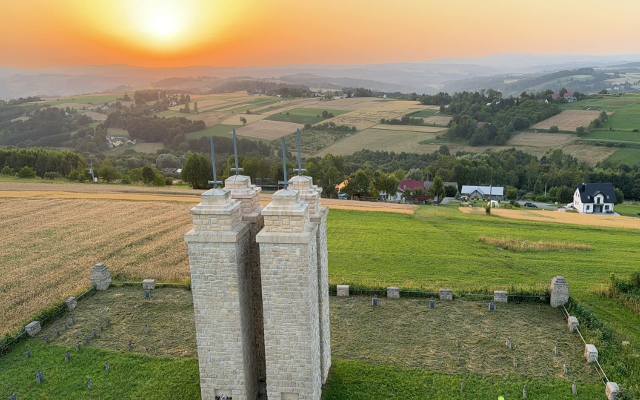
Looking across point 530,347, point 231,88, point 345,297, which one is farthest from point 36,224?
point 231,88

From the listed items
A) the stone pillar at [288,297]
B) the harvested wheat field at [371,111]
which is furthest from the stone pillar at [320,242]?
the harvested wheat field at [371,111]

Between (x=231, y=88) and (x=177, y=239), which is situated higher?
(x=231, y=88)

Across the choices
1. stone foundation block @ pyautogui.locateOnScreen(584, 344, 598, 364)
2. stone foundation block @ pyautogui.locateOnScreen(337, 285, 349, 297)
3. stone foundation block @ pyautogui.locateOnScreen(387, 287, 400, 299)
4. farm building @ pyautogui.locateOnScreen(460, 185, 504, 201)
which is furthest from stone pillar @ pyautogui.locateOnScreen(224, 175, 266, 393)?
farm building @ pyautogui.locateOnScreen(460, 185, 504, 201)

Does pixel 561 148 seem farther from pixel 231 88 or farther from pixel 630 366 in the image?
pixel 231 88

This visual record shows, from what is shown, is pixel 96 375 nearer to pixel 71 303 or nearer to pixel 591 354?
pixel 71 303

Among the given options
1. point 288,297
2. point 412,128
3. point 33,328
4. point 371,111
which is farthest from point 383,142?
point 288,297

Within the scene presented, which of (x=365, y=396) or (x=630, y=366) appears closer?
(x=365, y=396)

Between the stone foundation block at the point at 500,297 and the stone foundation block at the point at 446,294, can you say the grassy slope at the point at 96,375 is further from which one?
the stone foundation block at the point at 500,297
